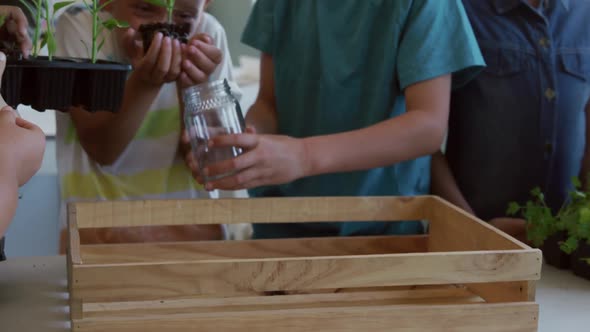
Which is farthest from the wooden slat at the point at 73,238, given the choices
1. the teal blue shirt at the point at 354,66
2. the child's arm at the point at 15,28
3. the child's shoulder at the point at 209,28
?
the child's shoulder at the point at 209,28

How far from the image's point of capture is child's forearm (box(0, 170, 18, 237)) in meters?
0.62

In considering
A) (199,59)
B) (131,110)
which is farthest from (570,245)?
(131,110)

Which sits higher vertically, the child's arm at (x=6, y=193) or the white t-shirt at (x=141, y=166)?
the child's arm at (x=6, y=193)

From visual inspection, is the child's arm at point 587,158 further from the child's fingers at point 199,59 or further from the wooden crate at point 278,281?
the child's fingers at point 199,59

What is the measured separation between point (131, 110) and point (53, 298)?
15.5 inches

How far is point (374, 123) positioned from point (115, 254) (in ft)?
1.58

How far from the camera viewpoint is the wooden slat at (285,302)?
0.78 m

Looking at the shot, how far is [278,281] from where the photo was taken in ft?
2.30

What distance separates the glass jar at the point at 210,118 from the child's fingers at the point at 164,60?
0.10 metres

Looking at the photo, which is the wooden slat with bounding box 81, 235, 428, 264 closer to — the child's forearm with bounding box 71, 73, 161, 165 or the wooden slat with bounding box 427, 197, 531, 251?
the wooden slat with bounding box 427, 197, 531, 251

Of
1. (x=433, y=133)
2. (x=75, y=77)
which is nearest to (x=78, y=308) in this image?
(x=75, y=77)

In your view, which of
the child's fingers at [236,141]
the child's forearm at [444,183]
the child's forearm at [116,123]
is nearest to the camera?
the child's fingers at [236,141]

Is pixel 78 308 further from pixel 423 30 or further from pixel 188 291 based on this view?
pixel 423 30

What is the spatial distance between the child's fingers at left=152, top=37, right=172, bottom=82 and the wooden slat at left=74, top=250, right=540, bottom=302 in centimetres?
45
